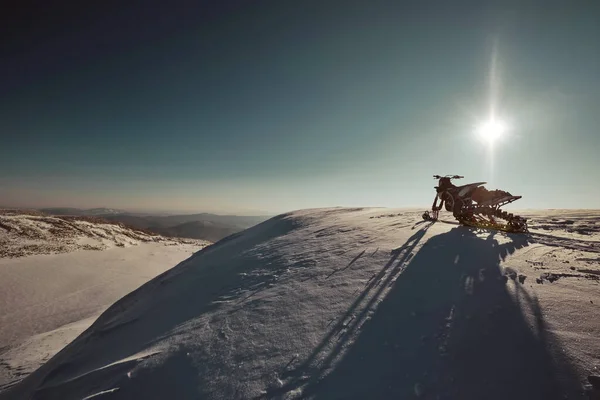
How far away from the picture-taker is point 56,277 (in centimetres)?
1917

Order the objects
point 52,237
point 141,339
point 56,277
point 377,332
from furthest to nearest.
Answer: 1. point 52,237
2. point 56,277
3. point 141,339
4. point 377,332

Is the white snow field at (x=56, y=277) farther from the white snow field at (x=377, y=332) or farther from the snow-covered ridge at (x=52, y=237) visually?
the white snow field at (x=377, y=332)

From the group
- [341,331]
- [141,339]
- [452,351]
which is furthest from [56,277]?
[452,351]

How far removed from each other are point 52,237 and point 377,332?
35.5 m

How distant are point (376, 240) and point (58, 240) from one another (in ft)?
109

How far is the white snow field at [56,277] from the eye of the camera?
35.0 feet

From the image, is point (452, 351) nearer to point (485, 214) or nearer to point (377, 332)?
point (377, 332)

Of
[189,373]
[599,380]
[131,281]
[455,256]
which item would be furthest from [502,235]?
[131,281]

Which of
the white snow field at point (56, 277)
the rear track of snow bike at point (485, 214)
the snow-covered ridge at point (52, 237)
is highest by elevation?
the rear track of snow bike at point (485, 214)

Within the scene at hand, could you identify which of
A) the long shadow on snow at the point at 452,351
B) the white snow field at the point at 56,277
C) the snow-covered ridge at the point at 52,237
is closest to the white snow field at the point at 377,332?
the long shadow on snow at the point at 452,351

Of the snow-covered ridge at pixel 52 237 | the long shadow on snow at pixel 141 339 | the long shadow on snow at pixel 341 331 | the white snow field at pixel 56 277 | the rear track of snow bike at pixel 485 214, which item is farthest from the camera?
the snow-covered ridge at pixel 52 237

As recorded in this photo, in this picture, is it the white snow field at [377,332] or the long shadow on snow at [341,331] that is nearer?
the white snow field at [377,332]

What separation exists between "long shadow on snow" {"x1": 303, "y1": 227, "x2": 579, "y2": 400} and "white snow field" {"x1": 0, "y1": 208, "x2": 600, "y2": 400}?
12 mm

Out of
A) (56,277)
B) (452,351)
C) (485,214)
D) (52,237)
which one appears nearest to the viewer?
(452,351)
